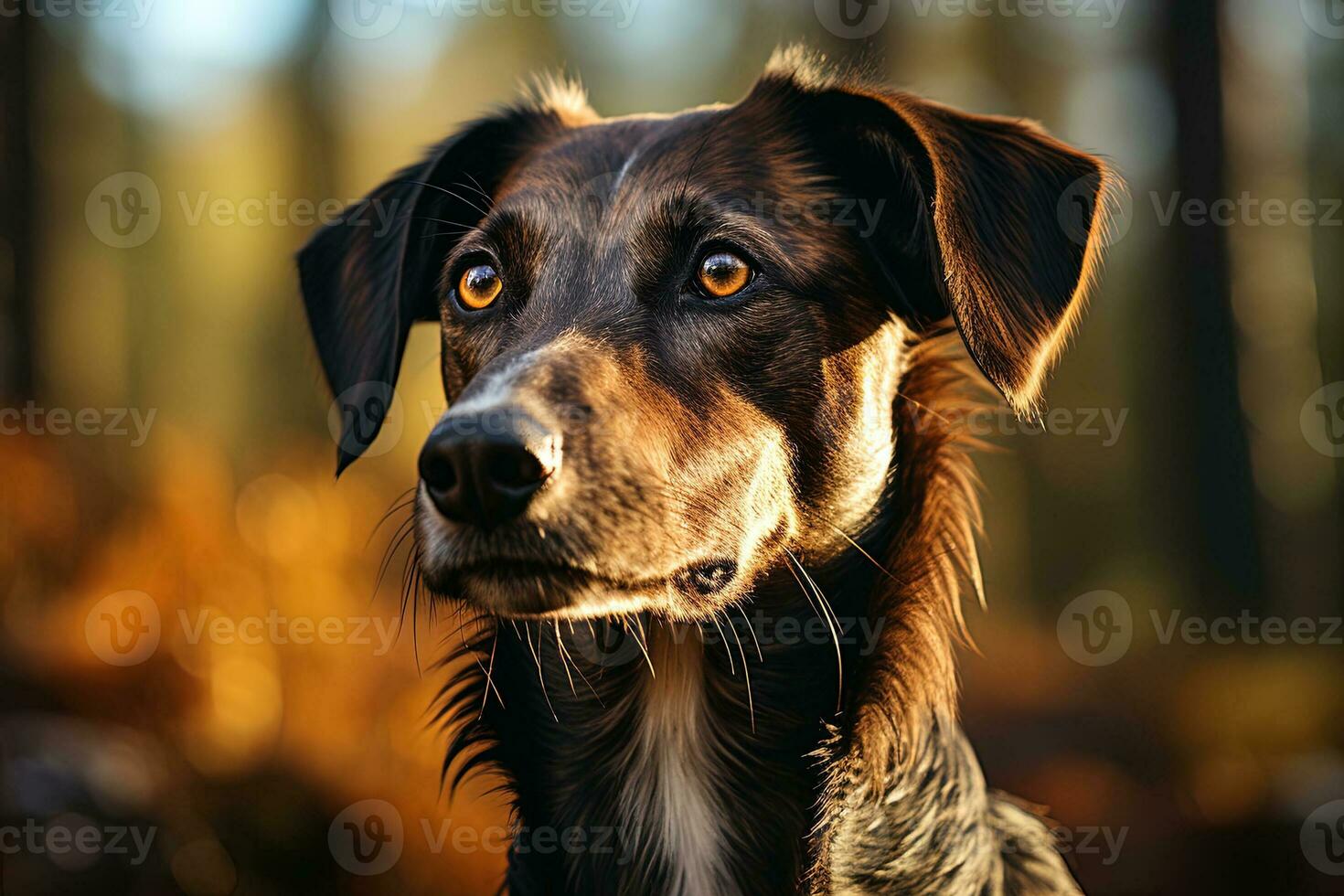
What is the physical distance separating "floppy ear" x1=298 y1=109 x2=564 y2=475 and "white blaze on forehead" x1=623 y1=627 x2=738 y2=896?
3.55 ft

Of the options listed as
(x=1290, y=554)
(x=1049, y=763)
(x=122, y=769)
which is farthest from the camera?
(x=1290, y=554)

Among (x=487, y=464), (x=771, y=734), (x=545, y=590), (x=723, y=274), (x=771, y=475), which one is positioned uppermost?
(x=723, y=274)

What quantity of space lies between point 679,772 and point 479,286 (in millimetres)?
1425

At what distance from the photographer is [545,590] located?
2.05 meters

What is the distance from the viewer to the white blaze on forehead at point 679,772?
2436mm

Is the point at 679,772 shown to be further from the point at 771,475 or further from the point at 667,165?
the point at 667,165

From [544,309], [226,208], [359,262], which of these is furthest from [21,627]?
[226,208]

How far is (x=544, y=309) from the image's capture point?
2490 millimetres

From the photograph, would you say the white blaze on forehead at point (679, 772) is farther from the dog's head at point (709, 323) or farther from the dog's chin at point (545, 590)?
the dog's chin at point (545, 590)

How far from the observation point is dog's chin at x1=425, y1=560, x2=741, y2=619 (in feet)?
6.71

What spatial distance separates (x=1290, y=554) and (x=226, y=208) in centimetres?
1240

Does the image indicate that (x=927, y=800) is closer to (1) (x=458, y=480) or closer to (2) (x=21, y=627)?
(1) (x=458, y=480)

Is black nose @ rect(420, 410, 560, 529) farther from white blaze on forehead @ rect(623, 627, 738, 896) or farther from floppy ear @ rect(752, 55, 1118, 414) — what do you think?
floppy ear @ rect(752, 55, 1118, 414)

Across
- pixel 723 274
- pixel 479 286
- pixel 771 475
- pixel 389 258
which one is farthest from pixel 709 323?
pixel 389 258
